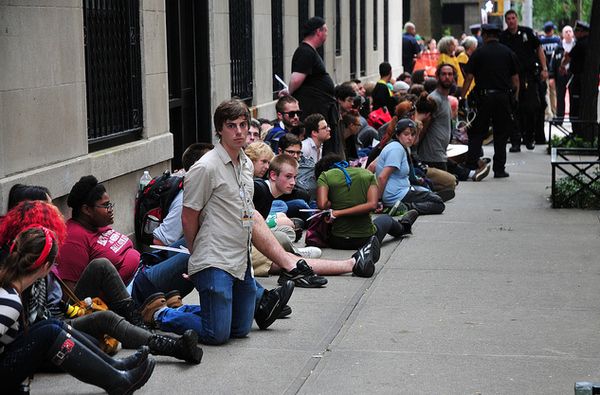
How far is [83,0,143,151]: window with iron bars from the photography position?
9672 mm

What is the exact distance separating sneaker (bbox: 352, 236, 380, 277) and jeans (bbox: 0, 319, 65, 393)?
13.2ft

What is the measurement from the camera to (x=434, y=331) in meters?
7.59

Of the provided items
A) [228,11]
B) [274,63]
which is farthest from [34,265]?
[274,63]

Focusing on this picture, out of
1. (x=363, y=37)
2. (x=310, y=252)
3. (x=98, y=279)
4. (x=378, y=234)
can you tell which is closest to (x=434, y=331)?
(x=98, y=279)

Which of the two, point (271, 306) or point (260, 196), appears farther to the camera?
point (260, 196)

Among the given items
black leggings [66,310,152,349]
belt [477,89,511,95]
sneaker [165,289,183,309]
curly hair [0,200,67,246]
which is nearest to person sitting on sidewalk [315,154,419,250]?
sneaker [165,289,183,309]

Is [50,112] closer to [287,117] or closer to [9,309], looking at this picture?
[9,309]

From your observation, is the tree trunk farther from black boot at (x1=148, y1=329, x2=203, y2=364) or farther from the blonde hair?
black boot at (x1=148, y1=329, x2=203, y2=364)

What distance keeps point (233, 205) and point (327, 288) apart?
219cm

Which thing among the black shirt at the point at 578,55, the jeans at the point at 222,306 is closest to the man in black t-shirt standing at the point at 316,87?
the jeans at the point at 222,306

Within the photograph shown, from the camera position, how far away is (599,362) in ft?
22.3

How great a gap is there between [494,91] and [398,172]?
4369 mm

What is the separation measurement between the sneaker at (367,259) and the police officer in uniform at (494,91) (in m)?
6.76

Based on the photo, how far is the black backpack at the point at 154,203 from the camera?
8.68 m
